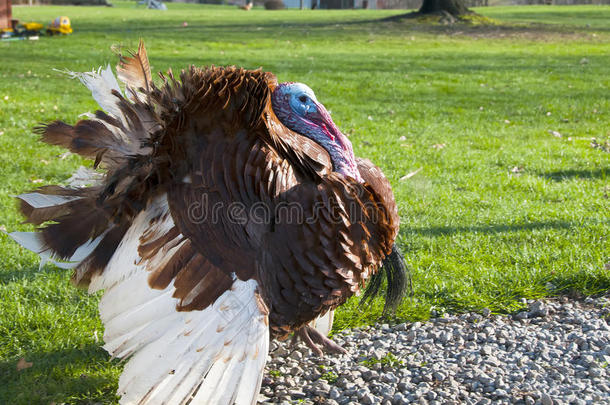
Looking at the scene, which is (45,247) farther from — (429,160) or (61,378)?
(429,160)

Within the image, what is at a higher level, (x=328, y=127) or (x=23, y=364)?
(x=328, y=127)

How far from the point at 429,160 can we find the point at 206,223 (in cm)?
435

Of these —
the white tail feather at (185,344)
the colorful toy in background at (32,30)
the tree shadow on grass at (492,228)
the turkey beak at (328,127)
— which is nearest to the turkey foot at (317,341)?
the white tail feather at (185,344)

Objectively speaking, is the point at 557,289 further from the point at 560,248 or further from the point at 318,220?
the point at 318,220

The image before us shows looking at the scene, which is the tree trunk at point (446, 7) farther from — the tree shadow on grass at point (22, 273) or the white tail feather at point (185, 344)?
the white tail feather at point (185, 344)

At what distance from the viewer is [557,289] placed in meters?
3.99

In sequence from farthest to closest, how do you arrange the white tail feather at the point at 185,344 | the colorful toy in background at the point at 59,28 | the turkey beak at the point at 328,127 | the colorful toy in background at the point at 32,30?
the colorful toy in background at the point at 59,28 < the colorful toy in background at the point at 32,30 < the turkey beak at the point at 328,127 < the white tail feather at the point at 185,344

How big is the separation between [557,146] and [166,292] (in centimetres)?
575

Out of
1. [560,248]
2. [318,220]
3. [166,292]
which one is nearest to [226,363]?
[166,292]

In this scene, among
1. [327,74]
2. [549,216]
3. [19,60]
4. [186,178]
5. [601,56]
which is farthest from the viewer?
[601,56]

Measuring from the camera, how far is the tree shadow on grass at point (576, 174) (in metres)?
6.14

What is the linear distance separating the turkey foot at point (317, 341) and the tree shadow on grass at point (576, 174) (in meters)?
3.66

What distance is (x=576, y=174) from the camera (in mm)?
6238

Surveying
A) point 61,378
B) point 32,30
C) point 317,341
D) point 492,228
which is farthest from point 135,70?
point 32,30
